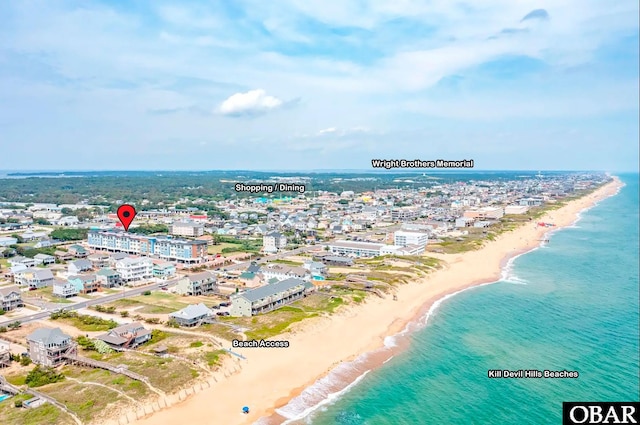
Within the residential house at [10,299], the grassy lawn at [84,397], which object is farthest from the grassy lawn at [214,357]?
the residential house at [10,299]

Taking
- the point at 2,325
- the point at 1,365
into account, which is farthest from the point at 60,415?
the point at 2,325

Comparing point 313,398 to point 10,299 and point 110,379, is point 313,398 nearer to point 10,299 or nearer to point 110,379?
point 110,379

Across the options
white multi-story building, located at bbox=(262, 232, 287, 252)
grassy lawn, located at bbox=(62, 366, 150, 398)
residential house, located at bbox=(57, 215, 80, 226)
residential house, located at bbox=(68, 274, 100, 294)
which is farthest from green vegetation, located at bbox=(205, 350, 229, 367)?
residential house, located at bbox=(57, 215, 80, 226)

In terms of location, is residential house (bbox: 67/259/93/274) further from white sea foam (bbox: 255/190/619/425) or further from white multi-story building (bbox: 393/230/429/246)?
white multi-story building (bbox: 393/230/429/246)

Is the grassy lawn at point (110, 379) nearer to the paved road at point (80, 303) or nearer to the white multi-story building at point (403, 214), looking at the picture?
the paved road at point (80, 303)

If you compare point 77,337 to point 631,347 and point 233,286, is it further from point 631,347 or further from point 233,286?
point 631,347

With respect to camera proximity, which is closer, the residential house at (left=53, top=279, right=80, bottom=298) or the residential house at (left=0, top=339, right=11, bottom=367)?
the residential house at (left=0, top=339, right=11, bottom=367)
